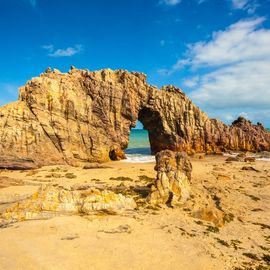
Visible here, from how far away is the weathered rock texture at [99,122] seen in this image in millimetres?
37950

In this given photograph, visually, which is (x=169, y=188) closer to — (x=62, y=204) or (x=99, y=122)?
(x=62, y=204)

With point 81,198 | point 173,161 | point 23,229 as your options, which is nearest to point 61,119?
point 173,161

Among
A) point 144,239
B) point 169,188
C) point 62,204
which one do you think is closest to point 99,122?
point 169,188

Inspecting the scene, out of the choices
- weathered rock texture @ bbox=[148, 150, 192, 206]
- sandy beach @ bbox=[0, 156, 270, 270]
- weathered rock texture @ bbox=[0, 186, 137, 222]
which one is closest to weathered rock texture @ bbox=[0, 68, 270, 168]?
sandy beach @ bbox=[0, 156, 270, 270]

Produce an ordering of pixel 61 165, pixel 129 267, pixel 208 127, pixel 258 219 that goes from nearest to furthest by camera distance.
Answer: pixel 129 267, pixel 258 219, pixel 61 165, pixel 208 127

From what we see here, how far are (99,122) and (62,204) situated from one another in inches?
1208

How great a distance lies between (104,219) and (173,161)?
383 inches

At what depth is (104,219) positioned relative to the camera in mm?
16109

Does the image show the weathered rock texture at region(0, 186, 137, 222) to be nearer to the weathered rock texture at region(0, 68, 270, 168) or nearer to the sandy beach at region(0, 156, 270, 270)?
the sandy beach at region(0, 156, 270, 270)

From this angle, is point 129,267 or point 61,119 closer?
point 129,267

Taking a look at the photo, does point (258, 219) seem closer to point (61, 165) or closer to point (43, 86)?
point (61, 165)

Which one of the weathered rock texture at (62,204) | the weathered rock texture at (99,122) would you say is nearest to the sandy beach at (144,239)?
the weathered rock texture at (62,204)

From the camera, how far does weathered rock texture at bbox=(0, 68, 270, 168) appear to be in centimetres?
3795

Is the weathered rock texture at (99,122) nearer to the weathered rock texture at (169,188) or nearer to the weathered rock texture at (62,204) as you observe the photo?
the weathered rock texture at (62,204)
